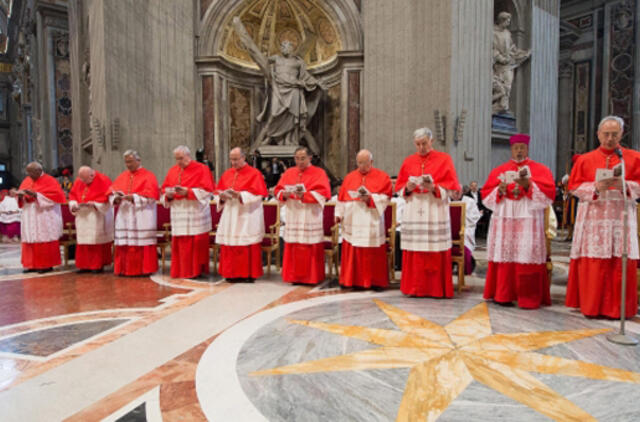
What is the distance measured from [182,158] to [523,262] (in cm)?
465

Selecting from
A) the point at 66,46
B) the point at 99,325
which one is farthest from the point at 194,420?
the point at 66,46

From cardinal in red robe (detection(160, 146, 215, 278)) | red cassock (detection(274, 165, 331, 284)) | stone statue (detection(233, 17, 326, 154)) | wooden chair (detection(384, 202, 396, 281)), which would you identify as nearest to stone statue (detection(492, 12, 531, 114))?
stone statue (detection(233, 17, 326, 154))

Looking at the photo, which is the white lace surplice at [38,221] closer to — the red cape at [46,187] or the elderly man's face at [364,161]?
the red cape at [46,187]

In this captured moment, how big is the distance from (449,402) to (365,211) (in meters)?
2.98

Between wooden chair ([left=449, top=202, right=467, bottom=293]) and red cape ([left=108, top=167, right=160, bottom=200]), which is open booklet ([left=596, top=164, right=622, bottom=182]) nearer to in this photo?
wooden chair ([left=449, top=202, right=467, bottom=293])

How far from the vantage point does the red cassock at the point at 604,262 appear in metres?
3.81

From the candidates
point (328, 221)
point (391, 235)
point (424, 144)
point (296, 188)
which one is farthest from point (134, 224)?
point (424, 144)

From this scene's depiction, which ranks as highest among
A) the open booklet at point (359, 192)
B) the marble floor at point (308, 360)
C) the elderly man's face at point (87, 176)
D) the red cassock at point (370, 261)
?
the elderly man's face at point (87, 176)

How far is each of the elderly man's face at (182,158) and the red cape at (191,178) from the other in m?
0.05

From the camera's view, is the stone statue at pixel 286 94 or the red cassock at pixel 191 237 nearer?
the red cassock at pixel 191 237

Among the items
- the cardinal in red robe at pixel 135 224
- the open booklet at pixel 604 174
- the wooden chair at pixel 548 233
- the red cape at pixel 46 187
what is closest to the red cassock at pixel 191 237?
the cardinal in red robe at pixel 135 224

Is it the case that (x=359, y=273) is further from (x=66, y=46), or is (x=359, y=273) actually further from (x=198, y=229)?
(x=66, y=46)

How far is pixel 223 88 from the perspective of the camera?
1088 centimetres

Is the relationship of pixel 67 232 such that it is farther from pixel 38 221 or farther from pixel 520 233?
pixel 520 233
